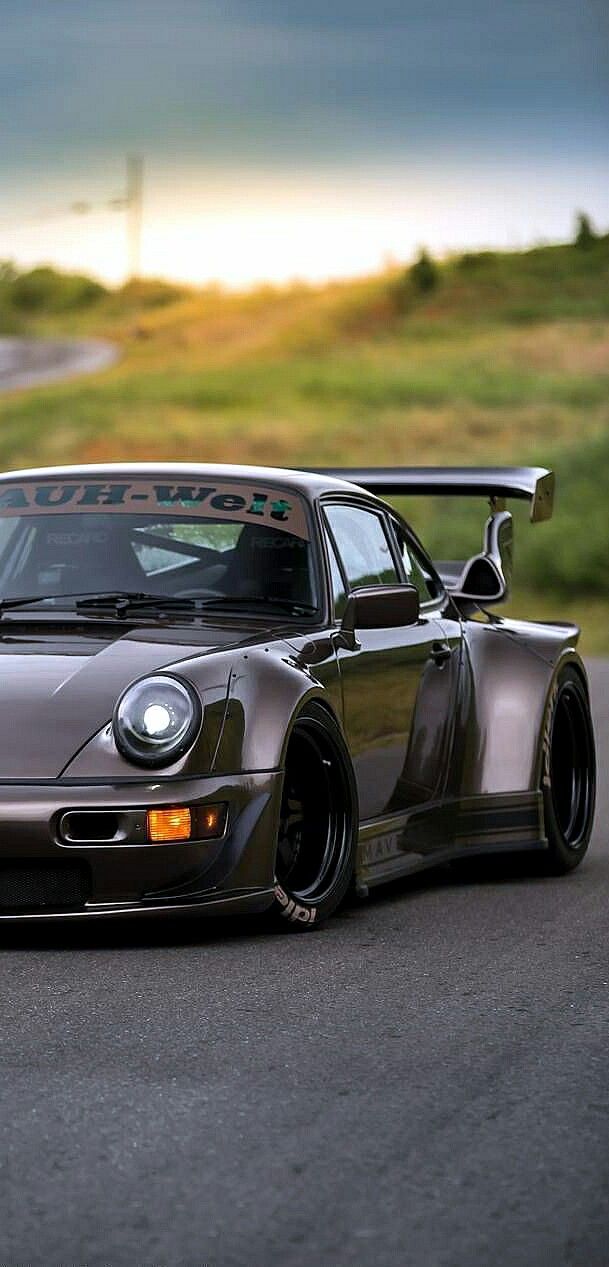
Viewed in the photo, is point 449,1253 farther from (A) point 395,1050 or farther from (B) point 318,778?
(B) point 318,778

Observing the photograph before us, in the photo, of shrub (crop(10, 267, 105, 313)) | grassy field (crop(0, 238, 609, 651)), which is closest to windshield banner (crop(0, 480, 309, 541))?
grassy field (crop(0, 238, 609, 651))

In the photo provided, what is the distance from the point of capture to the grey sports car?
629 centimetres

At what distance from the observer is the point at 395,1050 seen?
5.23 metres

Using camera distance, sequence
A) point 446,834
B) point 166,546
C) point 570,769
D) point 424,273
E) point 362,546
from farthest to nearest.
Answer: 1. point 424,273
2. point 570,769
3. point 446,834
4. point 362,546
5. point 166,546

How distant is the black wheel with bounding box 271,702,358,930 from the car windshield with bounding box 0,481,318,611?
62 cm

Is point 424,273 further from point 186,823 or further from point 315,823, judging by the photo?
point 186,823

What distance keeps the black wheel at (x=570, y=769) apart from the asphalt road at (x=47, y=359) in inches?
2971

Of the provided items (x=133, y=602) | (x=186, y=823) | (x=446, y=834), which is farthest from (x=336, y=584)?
(x=186, y=823)

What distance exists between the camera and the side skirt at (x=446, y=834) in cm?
741

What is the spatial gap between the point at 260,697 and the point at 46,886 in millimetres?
747

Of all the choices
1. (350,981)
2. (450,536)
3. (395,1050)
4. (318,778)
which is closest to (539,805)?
(318,778)

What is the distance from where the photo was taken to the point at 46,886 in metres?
6.30

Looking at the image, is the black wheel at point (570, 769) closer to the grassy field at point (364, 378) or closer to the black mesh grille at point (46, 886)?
Result: the black mesh grille at point (46, 886)

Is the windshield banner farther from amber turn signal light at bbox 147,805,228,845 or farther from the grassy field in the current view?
the grassy field
